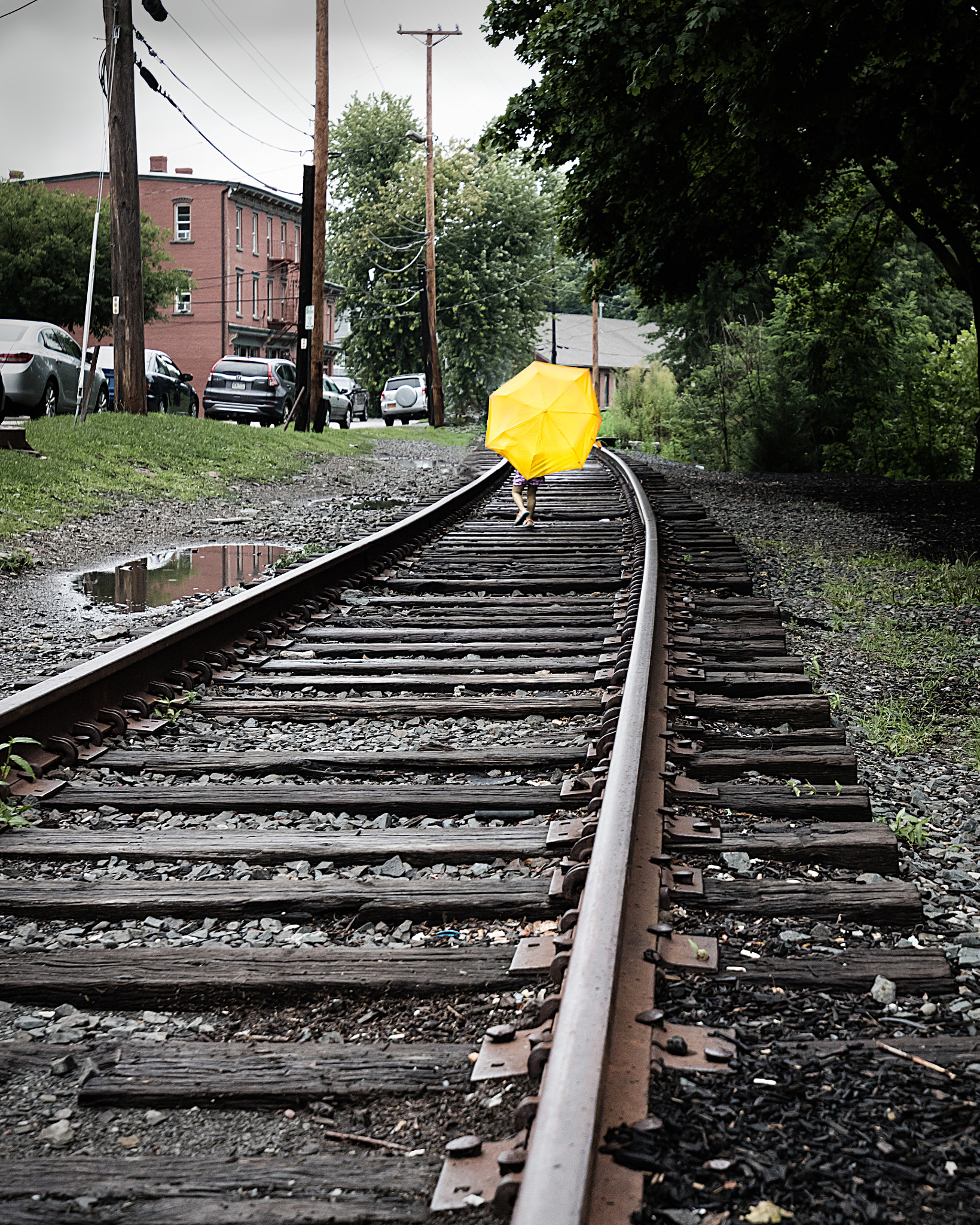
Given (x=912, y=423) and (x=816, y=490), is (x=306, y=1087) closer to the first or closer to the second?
(x=816, y=490)

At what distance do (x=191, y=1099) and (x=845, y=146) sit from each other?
44.2 ft

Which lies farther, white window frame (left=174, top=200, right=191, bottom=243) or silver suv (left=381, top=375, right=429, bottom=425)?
white window frame (left=174, top=200, right=191, bottom=243)

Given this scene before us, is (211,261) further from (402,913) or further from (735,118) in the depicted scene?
(402,913)

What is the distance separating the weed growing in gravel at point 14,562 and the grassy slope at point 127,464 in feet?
2.87

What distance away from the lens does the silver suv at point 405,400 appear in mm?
47781

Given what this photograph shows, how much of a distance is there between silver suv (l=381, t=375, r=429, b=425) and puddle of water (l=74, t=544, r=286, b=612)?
37.6 metres

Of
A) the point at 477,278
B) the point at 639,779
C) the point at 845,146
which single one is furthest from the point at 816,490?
the point at 477,278

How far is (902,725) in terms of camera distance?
4832 mm

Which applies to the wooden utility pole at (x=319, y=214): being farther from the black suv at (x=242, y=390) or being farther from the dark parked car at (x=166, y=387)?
the dark parked car at (x=166, y=387)

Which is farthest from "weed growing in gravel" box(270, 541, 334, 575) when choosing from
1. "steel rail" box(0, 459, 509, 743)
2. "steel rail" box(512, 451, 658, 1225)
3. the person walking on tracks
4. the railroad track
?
"steel rail" box(512, 451, 658, 1225)

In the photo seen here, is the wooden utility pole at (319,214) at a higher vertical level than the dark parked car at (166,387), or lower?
higher

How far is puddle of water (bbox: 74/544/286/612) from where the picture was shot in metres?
7.97

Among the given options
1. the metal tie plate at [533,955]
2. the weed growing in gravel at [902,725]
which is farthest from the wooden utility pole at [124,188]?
the metal tie plate at [533,955]

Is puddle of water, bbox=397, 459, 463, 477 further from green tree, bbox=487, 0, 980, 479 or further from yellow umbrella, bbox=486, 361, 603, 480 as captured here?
yellow umbrella, bbox=486, 361, 603, 480
